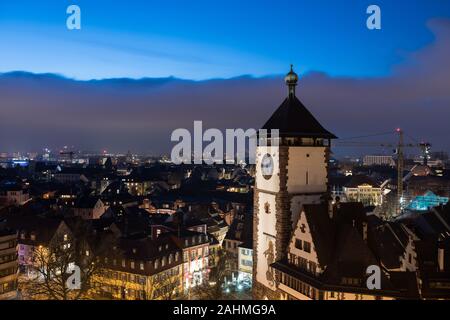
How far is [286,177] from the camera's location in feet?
99.1

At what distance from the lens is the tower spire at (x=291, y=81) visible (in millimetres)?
32125

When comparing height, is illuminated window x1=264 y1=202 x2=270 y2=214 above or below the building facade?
above

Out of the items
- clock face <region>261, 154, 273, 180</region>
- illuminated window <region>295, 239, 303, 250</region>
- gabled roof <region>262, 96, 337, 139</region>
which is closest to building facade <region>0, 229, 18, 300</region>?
clock face <region>261, 154, 273, 180</region>

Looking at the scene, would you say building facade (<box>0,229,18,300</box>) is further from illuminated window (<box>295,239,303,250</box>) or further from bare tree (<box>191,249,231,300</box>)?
illuminated window (<box>295,239,303,250</box>)

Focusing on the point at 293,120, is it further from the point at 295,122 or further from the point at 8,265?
the point at 8,265

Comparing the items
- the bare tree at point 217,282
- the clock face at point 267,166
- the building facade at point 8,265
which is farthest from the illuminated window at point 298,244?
the building facade at point 8,265

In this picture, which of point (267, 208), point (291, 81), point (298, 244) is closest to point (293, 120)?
point (291, 81)

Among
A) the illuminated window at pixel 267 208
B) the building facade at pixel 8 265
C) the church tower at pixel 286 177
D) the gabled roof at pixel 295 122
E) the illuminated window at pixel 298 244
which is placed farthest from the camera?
the building facade at pixel 8 265

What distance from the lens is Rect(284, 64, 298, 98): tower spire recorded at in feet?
105

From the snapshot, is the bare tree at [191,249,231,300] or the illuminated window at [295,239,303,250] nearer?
the illuminated window at [295,239,303,250]

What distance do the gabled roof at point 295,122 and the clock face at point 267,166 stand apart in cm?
Result: 224

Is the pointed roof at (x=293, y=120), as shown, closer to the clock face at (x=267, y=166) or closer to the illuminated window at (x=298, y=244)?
the clock face at (x=267, y=166)

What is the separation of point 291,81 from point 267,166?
6.89 meters
